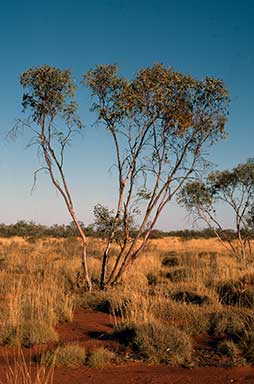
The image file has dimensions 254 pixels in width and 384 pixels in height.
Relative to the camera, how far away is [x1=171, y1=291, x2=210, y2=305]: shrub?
41.6 feet

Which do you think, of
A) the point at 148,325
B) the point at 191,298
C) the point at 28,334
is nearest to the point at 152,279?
the point at 191,298

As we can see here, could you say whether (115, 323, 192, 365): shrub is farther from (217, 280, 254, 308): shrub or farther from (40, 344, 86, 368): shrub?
(217, 280, 254, 308): shrub

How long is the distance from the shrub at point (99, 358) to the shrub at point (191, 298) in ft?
17.2

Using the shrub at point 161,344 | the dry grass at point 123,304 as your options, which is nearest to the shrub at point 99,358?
the shrub at point 161,344

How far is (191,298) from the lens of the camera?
13289 mm

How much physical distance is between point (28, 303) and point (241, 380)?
5.95 meters

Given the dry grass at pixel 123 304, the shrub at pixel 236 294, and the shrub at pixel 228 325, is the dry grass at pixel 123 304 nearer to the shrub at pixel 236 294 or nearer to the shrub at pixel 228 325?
the shrub at pixel 228 325

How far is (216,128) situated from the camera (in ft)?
48.0

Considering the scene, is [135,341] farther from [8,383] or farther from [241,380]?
[8,383]

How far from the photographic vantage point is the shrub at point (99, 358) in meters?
7.38

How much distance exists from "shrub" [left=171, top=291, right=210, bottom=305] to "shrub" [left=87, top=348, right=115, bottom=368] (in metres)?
5.24

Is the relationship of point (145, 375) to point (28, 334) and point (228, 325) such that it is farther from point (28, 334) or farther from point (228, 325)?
point (228, 325)

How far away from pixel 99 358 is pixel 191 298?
20.7 feet

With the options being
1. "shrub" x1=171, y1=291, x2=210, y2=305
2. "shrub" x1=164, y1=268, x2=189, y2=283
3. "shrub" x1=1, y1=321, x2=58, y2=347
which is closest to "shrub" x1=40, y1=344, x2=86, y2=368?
"shrub" x1=1, y1=321, x2=58, y2=347
